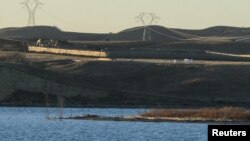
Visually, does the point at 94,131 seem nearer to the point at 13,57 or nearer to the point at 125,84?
the point at 125,84

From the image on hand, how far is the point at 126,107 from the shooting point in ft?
457

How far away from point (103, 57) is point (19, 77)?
3323 cm

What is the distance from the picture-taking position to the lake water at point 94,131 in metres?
75.6

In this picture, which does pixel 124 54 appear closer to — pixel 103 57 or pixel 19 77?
pixel 103 57

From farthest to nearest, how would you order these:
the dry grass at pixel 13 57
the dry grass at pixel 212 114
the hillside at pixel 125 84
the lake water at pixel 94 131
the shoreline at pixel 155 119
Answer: the dry grass at pixel 13 57 → the hillside at pixel 125 84 → the dry grass at pixel 212 114 → the shoreline at pixel 155 119 → the lake water at pixel 94 131

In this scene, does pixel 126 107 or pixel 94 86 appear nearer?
pixel 126 107

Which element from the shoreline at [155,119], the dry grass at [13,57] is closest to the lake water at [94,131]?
the shoreline at [155,119]

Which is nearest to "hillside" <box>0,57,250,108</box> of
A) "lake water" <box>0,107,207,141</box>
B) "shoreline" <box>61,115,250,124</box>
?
"shoreline" <box>61,115,250,124</box>

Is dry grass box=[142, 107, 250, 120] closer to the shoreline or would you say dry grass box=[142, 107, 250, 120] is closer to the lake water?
the shoreline

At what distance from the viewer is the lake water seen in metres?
75.6

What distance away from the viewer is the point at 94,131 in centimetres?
8344

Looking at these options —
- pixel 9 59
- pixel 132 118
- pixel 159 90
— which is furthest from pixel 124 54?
pixel 132 118

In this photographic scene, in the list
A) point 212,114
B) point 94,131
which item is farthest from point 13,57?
point 94,131

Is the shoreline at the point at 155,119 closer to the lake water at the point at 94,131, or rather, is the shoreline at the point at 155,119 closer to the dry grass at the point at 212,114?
the dry grass at the point at 212,114
